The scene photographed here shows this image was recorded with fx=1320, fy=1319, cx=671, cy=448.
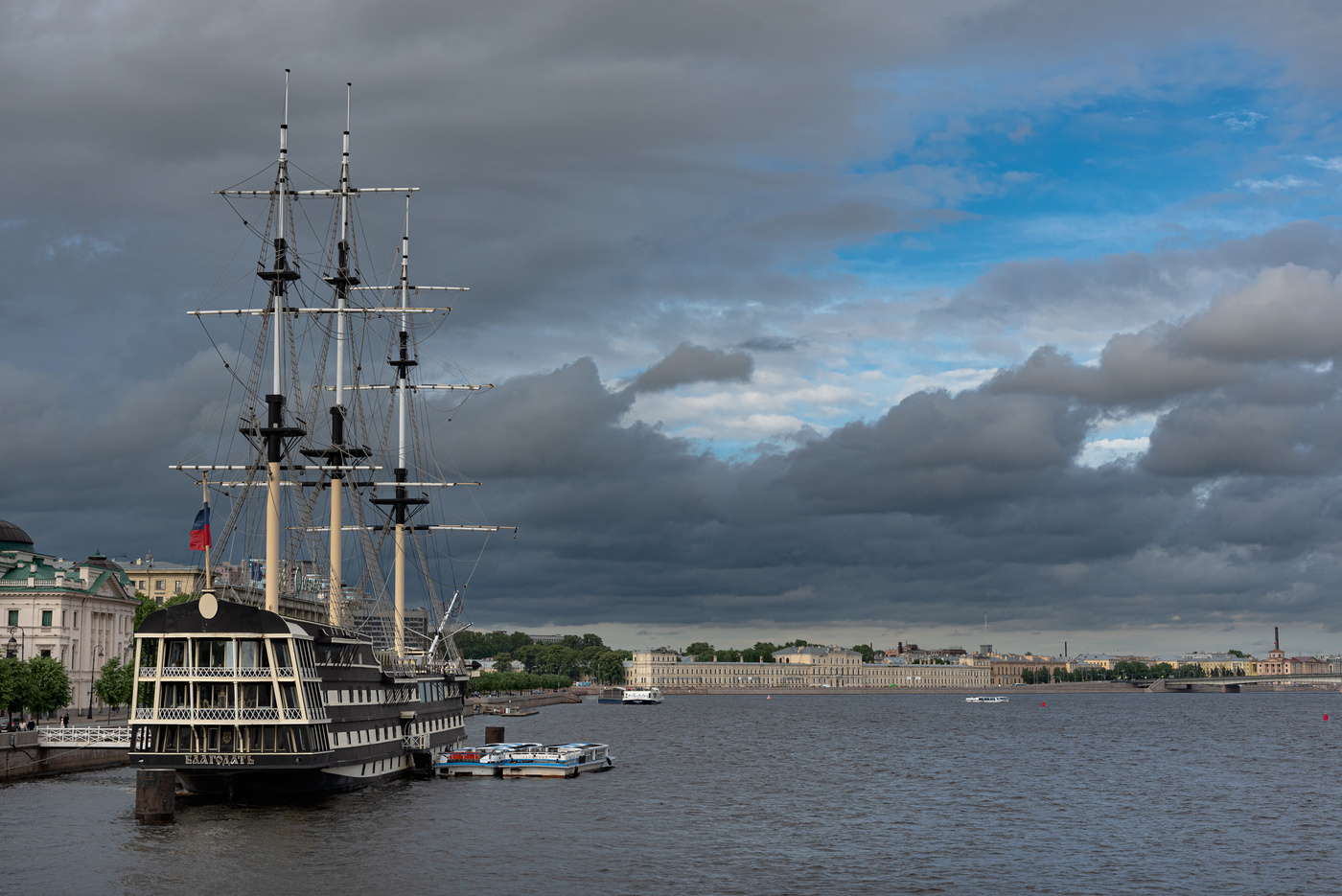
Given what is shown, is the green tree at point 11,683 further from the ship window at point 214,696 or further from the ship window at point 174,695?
the ship window at point 214,696

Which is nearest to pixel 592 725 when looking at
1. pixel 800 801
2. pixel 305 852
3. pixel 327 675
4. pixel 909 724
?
pixel 909 724

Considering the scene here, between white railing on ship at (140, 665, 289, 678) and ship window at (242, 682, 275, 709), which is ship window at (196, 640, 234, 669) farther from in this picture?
ship window at (242, 682, 275, 709)

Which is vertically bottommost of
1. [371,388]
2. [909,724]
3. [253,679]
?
[909,724]

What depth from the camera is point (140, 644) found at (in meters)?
68.6

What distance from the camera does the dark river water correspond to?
51500mm

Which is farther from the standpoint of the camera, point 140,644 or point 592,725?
point 592,725

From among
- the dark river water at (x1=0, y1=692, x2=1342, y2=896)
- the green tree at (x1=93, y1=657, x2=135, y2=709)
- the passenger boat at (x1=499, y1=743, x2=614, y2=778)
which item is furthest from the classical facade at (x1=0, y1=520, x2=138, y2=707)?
the passenger boat at (x1=499, y1=743, x2=614, y2=778)

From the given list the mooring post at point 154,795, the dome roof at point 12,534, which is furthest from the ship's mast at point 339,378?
the dome roof at point 12,534

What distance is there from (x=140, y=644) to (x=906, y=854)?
40.1 meters

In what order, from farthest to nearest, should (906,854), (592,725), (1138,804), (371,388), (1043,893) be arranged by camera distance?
(592,725) < (371,388) < (1138,804) < (906,854) < (1043,893)

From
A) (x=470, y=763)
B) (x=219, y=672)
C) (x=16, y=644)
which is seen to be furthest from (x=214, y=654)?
(x=16, y=644)

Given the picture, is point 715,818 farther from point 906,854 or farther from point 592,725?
point 592,725

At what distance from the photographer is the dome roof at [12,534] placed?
151750 mm

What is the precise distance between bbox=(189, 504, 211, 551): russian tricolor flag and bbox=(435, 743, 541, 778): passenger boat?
23.0m
